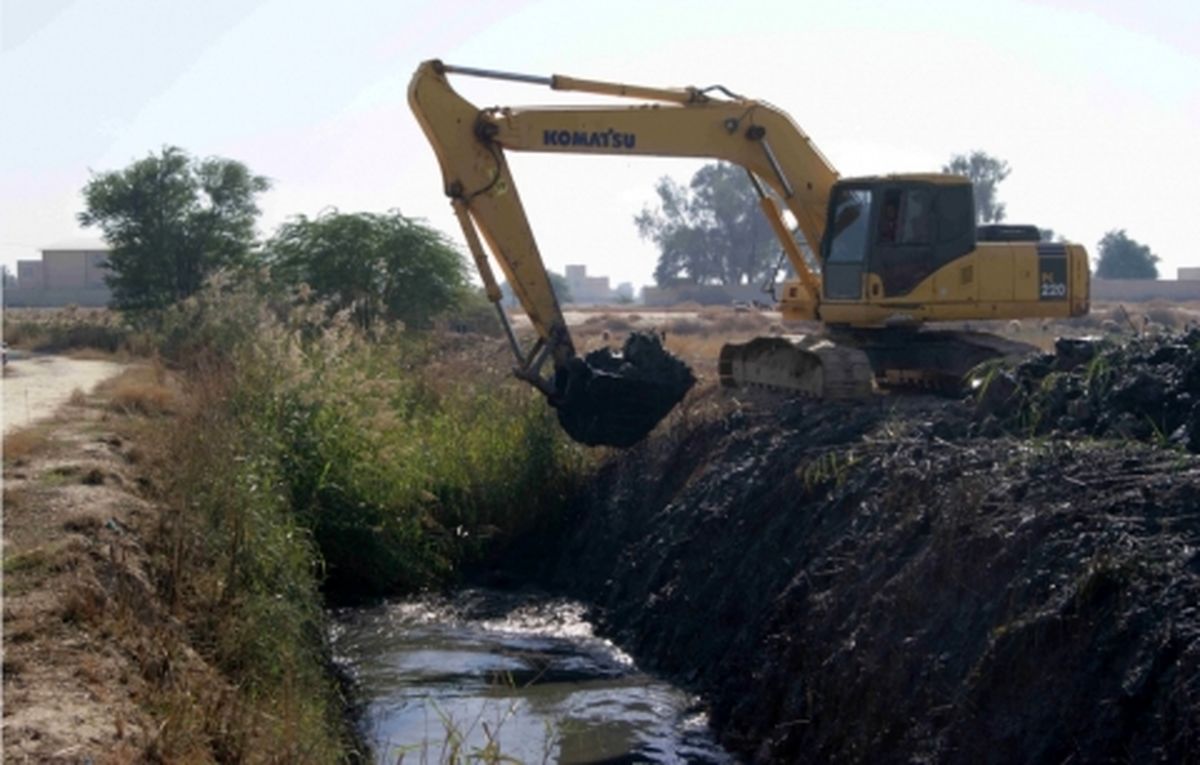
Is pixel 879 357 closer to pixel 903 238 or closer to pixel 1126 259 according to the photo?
pixel 903 238

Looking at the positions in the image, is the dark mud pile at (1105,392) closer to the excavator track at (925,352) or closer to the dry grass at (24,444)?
the excavator track at (925,352)

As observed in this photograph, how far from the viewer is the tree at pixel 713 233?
359 feet

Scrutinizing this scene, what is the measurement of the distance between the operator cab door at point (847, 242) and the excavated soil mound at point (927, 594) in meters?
2.23

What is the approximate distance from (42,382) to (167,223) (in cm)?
1810

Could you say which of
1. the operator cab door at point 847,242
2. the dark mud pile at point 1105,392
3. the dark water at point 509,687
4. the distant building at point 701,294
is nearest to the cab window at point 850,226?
the operator cab door at point 847,242

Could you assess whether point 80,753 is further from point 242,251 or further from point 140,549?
point 242,251

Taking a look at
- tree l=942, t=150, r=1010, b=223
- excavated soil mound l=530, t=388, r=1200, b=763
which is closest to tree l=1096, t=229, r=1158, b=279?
tree l=942, t=150, r=1010, b=223

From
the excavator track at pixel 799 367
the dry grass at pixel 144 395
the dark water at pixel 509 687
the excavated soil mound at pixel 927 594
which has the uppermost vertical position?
the excavator track at pixel 799 367

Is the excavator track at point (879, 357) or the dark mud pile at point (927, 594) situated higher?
the excavator track at point (879, 357)

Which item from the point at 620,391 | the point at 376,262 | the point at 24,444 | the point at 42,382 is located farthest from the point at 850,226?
the point at 42,382

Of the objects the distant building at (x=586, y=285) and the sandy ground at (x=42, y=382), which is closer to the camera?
the sandy ground at (x=42, y=382)

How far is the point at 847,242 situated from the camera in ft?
55.9

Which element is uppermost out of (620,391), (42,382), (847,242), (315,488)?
(847,242)

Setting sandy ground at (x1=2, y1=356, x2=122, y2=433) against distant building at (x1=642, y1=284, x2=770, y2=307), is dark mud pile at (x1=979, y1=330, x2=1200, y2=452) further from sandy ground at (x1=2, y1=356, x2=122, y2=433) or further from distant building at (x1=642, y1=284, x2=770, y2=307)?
distant building at (x1=642, y1=284, x2=770, y2=307)
